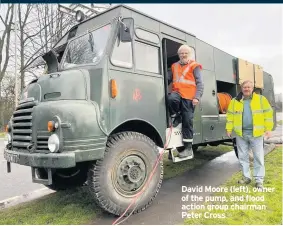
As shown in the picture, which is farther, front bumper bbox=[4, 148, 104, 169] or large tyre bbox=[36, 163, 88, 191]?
large tyre bbox=[36, 163, 88, 191]

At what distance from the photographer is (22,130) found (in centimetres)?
388

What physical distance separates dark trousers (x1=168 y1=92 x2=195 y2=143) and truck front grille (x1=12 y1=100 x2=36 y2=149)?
2.15 m

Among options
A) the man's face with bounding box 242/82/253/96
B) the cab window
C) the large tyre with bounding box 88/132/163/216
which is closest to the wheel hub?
the large tyre with bounding box 88/132/163/216

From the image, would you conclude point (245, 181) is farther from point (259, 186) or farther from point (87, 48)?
point (87, 48)

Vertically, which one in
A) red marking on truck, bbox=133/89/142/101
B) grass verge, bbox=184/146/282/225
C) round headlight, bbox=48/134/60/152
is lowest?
grass verge, bbox=184/146/282/225

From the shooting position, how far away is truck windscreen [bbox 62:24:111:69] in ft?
13.7

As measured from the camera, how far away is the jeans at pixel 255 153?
16.6 feet

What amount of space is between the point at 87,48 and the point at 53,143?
1.69m

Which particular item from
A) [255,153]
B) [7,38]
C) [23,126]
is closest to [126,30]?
[23,126]

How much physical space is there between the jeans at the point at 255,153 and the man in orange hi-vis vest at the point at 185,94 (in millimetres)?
1073

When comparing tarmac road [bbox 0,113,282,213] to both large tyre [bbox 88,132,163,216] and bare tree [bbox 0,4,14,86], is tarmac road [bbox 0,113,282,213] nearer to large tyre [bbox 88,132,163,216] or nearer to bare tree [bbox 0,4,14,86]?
large tyre [bbox 88,132,163,216]

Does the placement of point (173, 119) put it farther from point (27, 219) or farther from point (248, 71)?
point (248, 71)

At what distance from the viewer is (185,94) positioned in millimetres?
4828

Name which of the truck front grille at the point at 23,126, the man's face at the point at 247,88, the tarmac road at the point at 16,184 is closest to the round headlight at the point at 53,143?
the truck front grille at the point at 23,126
